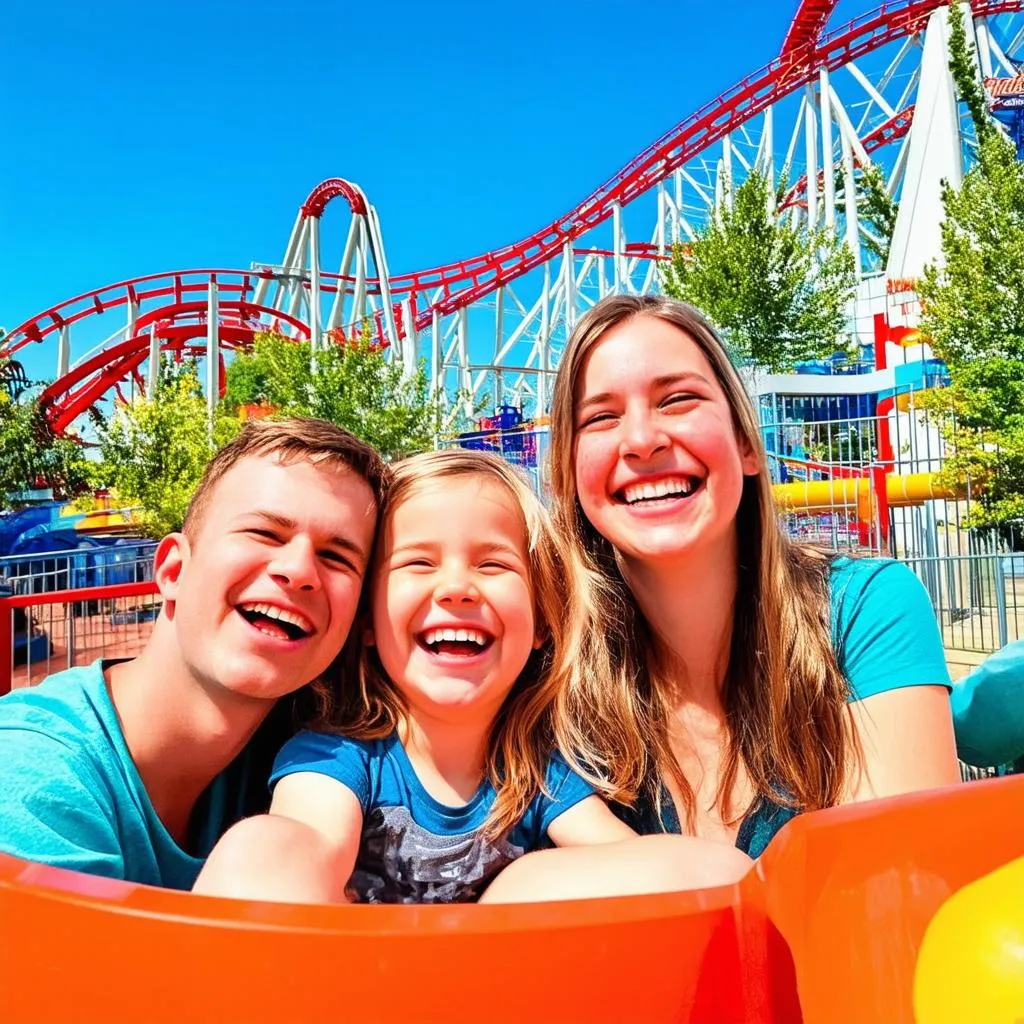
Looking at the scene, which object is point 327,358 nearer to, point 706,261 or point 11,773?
point 706,261

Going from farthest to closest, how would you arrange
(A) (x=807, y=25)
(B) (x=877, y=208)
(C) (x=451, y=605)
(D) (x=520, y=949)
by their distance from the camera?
(B) (x=877, y=208), (A) (x=807, y=25), (C) (x=451, y=605), (D) (x=520, y=949)

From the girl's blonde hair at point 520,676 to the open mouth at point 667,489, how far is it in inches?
7.0

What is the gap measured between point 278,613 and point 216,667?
11 cm

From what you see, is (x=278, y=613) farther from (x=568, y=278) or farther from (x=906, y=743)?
(x=568, y=278)

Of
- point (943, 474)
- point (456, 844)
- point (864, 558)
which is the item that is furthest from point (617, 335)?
point (943, 474)

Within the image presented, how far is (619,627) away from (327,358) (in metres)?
12.8

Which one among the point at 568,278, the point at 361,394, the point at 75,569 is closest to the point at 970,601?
the point at 75,569

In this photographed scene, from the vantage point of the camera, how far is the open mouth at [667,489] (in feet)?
4.38

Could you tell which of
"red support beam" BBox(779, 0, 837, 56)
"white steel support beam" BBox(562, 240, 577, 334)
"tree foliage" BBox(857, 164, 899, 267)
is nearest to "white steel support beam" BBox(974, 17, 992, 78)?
"tree foliage" BBox(857, 164, 899, 267)

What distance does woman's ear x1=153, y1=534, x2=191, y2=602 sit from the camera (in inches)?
50.5

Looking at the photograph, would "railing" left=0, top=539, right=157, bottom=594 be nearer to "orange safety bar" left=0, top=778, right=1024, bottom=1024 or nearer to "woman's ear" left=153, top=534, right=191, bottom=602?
"woman's ear" left=153, top=534, right=191, bottom=602

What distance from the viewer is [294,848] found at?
89 cm

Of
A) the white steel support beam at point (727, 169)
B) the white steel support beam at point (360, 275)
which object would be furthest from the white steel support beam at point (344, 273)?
the white steel support beam at point (727, 169)

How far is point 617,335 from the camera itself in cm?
141
